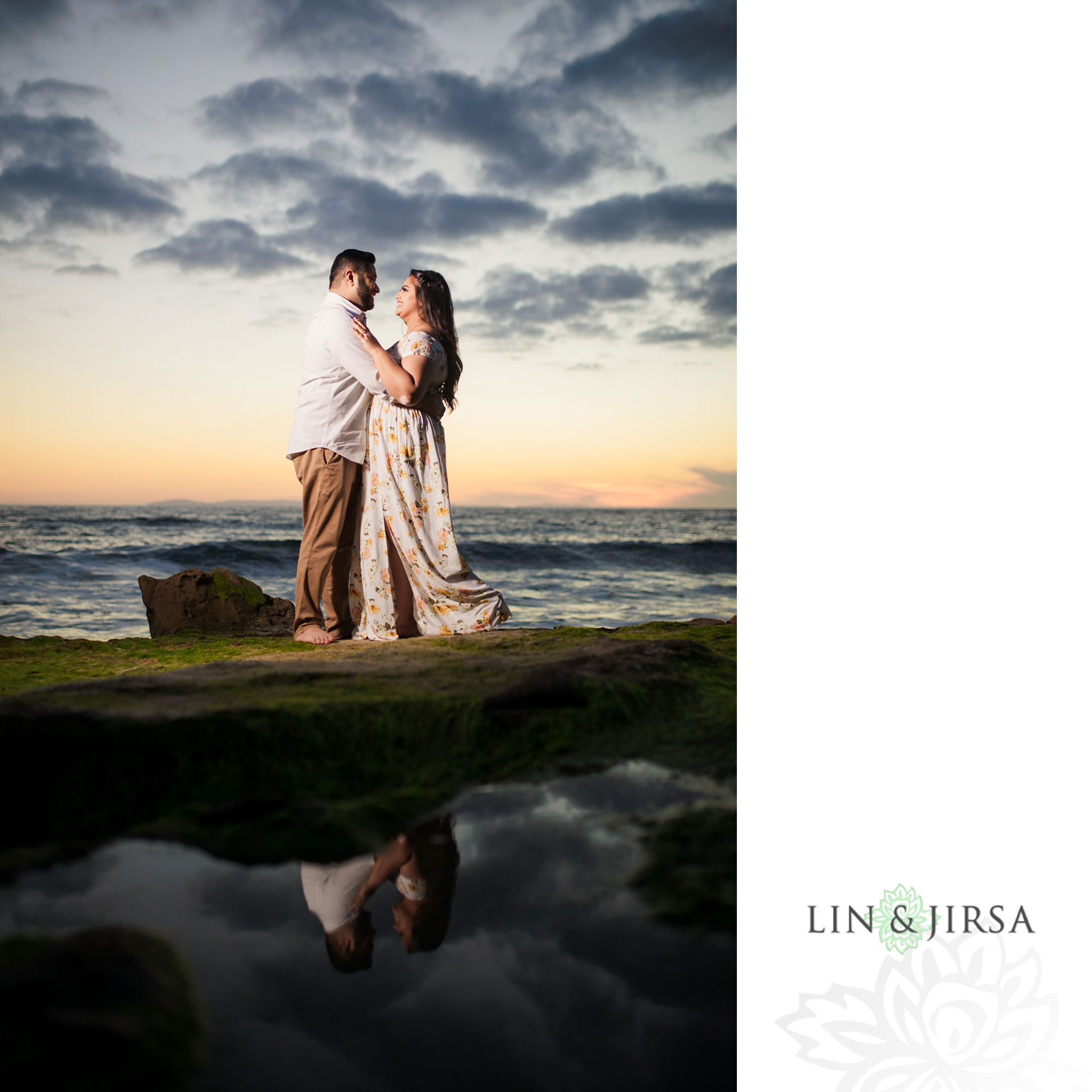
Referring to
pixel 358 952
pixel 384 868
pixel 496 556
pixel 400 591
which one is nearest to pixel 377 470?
pixel 400 591

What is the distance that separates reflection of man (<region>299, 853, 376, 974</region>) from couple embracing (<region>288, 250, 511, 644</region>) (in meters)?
2.12

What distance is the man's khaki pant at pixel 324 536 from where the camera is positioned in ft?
11.6

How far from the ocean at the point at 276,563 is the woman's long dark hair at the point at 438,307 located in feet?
11.4

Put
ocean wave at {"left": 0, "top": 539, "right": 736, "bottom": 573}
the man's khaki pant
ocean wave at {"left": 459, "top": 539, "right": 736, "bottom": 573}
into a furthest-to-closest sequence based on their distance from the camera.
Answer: ocean wave at {"left": 459, "top": 539, "right": 736, "bottom": 573} < ocean wave at {"left": 0, "top": 539, "right": 736, "bottom": 573} < the man's khaki pant

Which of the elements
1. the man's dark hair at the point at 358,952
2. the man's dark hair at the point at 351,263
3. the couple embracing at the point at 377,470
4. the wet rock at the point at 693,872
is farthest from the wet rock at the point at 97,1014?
the man's dark hair at the point at 351,263

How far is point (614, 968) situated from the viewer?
1.24 m

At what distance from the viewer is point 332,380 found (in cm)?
354

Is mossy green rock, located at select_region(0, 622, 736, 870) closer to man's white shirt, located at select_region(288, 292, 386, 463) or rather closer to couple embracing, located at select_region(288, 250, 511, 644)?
couple embracing, located at select_region(288, 250, 511, 644)

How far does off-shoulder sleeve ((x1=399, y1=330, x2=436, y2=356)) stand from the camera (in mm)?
3496

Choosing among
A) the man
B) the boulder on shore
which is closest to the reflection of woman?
the man
